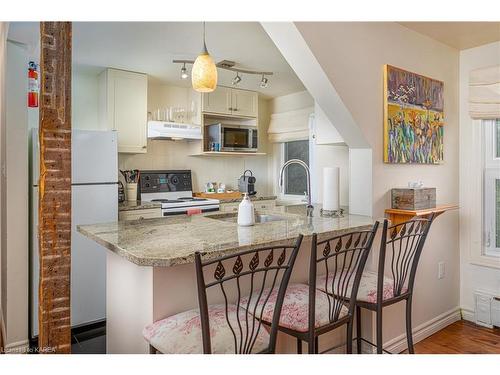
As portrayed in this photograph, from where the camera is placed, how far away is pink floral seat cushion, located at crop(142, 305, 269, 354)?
4.16ft

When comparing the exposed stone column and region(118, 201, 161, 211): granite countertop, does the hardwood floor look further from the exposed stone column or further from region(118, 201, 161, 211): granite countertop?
region(118, 201, 161, 211): granite countertop

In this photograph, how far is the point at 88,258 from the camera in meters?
2.88

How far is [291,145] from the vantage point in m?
4.72

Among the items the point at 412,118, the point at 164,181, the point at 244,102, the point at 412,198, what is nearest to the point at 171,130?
the point at 164,181

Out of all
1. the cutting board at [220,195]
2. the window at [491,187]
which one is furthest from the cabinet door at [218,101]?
the window at [491,187]

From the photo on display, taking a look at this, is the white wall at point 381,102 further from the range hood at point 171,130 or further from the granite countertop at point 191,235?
the range hood at point 171,130

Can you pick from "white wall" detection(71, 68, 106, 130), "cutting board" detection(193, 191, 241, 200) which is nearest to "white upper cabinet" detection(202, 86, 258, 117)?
"cutting board" detection(193, 191, 241, 200)

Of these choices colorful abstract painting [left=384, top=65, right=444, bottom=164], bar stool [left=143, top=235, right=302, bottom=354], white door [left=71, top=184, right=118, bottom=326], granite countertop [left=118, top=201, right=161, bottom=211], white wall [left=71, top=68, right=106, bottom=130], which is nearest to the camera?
bar stool [left=143, top=235, right=302, bottom=354]

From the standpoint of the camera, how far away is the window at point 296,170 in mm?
4524

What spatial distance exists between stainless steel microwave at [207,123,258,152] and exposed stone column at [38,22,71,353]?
2774 millimetres

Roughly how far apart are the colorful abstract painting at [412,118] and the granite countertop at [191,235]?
0.58 meters

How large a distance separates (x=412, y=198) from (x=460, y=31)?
1.29 m

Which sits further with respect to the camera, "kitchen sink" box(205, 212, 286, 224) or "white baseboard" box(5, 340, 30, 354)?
"kitchen sink" box(205, 212, 286, 224)

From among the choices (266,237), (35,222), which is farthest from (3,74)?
(266,237)
